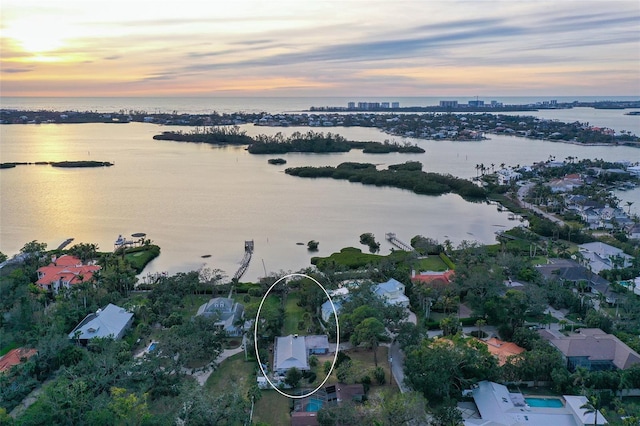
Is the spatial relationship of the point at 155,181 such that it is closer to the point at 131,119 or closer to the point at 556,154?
the point at 556,154

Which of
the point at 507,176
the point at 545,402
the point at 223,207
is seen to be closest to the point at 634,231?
the point at 507,176

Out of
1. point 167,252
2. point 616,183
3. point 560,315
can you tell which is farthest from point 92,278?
point 616,183

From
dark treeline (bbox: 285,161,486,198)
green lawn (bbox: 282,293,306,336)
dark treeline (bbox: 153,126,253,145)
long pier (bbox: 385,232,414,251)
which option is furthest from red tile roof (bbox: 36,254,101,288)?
dark treeline (bbox: 153,126,253,145)

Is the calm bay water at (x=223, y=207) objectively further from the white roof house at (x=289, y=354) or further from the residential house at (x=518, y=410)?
the residential house at (x=518, y=410)

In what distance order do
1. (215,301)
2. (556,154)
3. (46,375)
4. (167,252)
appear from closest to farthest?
(46,375), (215,301), (167,252), (556,154)

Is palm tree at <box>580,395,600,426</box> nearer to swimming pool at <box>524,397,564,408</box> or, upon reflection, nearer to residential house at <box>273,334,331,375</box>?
swimming pool at <box>524,397,564,408</box>

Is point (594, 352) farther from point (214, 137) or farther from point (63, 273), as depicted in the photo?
point (214, 137)

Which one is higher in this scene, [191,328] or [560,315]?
[191,328]
